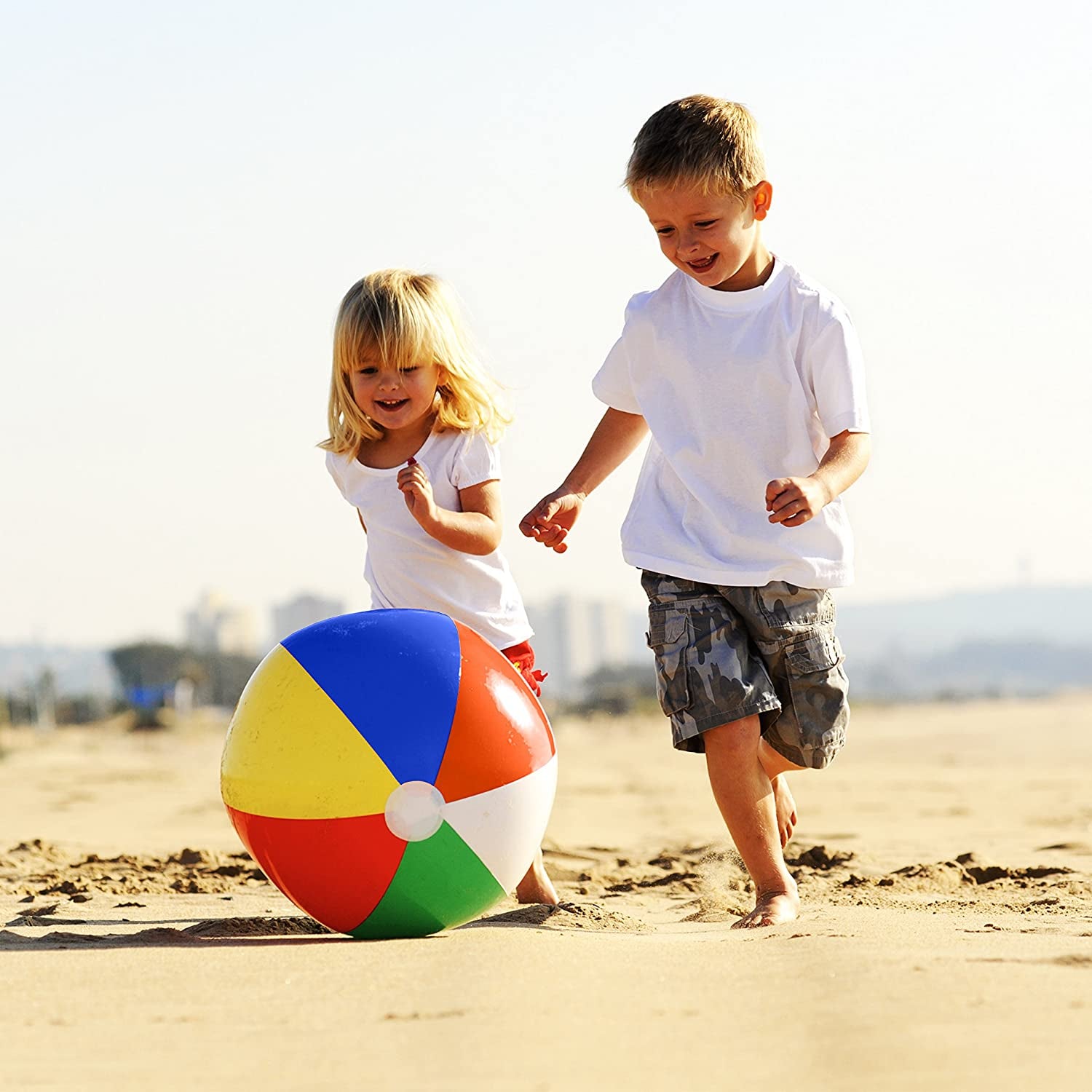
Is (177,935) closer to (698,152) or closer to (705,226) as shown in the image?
(705,226)

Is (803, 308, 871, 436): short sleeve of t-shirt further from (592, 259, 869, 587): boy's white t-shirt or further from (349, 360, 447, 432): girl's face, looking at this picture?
(349, 360, 447, 432): girl's face

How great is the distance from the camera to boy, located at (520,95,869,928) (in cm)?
401

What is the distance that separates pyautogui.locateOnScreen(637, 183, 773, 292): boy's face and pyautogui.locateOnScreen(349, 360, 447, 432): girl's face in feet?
2.79

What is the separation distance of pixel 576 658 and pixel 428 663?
82.8 metres

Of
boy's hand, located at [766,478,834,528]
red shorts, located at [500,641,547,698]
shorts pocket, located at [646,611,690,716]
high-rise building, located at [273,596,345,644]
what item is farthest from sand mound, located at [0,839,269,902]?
high-rise building, located at [273,596,345,644]

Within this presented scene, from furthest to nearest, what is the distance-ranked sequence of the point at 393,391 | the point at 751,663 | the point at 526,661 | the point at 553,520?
the point at 526,661
the point at 393,391
the point at 553,520
the point at 751,663

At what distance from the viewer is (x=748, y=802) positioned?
4.06 m

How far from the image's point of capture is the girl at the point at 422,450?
4445 millimetres

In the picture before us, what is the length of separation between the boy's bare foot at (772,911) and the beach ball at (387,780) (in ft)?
1.94

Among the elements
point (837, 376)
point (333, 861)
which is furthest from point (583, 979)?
point (837, 376)

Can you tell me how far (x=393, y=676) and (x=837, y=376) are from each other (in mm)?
1438

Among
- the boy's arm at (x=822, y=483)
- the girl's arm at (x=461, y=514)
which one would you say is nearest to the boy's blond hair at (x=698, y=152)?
the boy's arm at (x=822, y=483)

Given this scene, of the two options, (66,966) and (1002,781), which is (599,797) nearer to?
(1002,781)

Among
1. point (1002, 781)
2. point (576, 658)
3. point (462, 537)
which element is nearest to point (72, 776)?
point (1002, 781)
